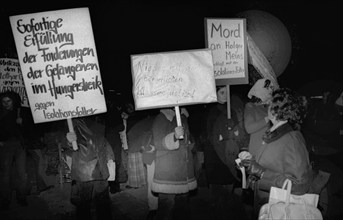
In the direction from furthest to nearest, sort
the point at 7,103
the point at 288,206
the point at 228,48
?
the point at 7,103, the point at 228,48, the point at 288,206

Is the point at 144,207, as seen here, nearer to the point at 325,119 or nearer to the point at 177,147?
the point at 177,147

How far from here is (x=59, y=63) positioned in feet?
12.4

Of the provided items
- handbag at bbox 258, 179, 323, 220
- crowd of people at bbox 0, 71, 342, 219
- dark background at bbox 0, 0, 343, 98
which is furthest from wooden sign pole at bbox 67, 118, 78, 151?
dark background at bbox 0, 0, 343, 98

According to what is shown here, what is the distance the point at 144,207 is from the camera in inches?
210

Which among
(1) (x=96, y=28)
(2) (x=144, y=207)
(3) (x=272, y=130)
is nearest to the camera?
(3) (x=272, y=130)

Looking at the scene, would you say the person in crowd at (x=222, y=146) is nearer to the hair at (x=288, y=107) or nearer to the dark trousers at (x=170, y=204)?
the dark trousers at (x=170, y=204)

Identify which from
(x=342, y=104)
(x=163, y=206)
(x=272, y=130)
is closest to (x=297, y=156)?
(x=272, y=130)

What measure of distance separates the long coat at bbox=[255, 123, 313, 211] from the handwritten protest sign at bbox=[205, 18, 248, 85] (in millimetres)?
1773

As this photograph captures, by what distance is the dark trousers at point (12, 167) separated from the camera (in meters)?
5.88

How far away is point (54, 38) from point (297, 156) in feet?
9.38

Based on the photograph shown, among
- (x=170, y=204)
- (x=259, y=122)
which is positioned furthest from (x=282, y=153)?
(x=170, y=204)

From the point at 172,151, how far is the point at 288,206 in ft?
5.41

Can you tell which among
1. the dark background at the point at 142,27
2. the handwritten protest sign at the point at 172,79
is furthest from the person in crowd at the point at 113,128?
the dark background at the point at 142,27

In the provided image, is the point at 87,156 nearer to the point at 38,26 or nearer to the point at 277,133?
the point at 38,26
